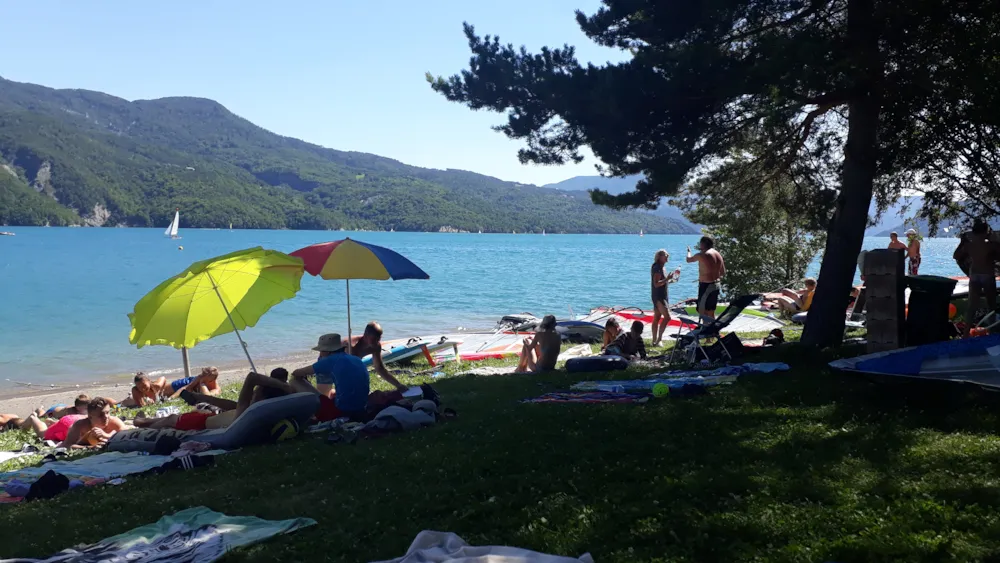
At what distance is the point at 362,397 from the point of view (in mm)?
7742

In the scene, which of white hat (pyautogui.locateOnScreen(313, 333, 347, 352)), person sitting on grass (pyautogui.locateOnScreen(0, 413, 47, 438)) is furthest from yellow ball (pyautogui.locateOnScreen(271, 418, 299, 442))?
person sitting on grass (pyautogui.locateOnScreen(0, 413, 47, 438))

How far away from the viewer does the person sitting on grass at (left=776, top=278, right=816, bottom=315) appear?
17109mm

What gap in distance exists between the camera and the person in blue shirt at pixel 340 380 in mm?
7625

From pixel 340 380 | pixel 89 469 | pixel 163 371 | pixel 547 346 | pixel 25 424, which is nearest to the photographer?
pixel 89 469

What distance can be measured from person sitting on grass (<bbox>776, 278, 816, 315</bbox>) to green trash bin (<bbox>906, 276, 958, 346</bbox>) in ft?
29.0

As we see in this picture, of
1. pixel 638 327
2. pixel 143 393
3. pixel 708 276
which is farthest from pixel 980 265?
pixel 143 393

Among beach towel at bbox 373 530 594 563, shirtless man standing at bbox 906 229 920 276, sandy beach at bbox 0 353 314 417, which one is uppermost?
shirtless man standing at bbox 906 229 920 276

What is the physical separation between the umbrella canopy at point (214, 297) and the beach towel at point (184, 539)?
328cm

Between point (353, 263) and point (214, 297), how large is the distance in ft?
5.92

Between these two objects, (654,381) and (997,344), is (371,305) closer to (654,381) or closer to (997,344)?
(654,381)

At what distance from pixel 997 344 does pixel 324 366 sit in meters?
5.97

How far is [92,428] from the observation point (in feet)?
26.2

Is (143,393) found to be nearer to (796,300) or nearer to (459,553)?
(459,553)

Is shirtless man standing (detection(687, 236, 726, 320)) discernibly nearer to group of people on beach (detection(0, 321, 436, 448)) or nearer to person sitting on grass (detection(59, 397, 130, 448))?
group of people on beach (detection(0, 321, 436, 448))
